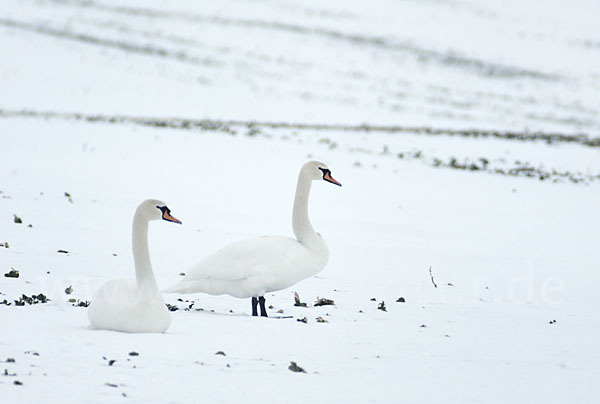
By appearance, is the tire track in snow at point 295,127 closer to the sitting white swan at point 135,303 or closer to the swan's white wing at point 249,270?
A: the swan's white wing at point 249,270

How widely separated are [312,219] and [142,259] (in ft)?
28.5

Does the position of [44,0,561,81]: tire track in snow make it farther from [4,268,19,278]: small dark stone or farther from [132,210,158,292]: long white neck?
[132,210,158,292]: long white neck

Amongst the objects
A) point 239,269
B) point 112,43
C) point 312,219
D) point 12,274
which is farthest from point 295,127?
point 239,269

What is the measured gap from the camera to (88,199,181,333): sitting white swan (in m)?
6.75

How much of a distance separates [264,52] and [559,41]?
25.9m

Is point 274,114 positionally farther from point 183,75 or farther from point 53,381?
point 53,381

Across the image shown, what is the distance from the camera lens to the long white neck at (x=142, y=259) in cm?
675

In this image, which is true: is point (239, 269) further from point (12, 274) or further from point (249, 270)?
point (12, 274)

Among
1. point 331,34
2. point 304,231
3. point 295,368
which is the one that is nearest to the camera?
point 295,368

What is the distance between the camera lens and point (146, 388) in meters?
5.51

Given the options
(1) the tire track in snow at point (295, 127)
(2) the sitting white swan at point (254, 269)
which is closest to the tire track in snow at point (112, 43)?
(1) the tire track in snow at point (295, 127)

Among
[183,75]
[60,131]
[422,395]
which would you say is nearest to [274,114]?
[183,75]

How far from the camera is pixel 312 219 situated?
1539 centimetres

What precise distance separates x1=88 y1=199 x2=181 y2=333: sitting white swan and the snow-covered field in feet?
0.54
